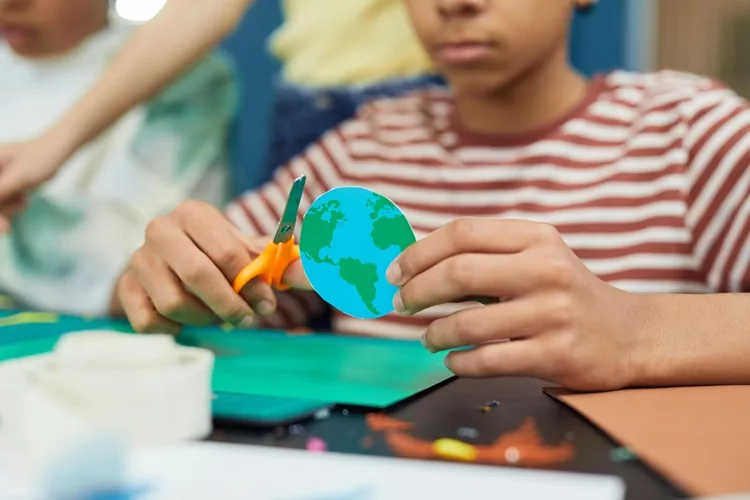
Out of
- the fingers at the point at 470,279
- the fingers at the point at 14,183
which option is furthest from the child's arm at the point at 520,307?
the fingers at the point at 14,183

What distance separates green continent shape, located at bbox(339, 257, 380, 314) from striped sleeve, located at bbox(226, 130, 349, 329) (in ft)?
1.21

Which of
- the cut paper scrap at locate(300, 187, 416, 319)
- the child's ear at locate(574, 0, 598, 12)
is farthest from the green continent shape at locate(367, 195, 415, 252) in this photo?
the child's ear at locate(574, 0, 598, 12)

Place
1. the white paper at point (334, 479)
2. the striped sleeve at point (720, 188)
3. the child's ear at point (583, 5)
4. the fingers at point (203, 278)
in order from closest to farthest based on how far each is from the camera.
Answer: the white paper at point (334, 479) → the fingers at point (203, 278) → the striped sleeve at point (720, 188) → the child's ear at point (583, 5)

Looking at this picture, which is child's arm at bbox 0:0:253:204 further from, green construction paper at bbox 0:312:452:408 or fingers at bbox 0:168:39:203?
green construction paper at bbox 0:312:452:408

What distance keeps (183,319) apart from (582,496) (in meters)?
0.41

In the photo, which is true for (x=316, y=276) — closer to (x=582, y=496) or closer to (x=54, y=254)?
(x=582, y=496)

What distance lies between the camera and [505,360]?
506mm

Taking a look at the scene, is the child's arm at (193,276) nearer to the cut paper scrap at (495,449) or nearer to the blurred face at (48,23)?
the cut paper scrap at (495,449)

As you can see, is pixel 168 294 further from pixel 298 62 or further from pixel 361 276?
pixel 298 62

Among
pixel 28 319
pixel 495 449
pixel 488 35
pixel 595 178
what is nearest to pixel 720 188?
pixel 595 178

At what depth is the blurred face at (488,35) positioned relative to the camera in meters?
0.79

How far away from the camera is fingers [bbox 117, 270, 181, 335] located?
0.69 meters

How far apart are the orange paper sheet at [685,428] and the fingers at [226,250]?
22 cm

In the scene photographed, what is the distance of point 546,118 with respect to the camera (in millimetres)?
917
